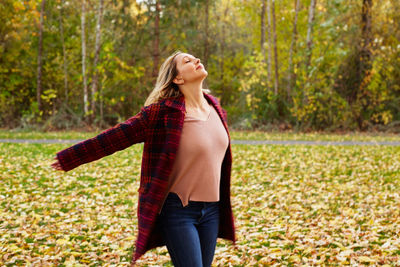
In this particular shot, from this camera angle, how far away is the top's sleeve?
276 centimetres

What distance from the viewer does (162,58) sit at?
26.4 metres

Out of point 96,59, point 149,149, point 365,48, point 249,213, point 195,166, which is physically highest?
point 365,48

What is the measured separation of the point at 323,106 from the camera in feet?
69.7

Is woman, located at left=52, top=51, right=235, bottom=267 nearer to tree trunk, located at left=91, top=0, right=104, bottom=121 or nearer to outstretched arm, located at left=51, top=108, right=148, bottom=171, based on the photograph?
outstretched arm, located at left=51, top=108, right=148, bottom=171

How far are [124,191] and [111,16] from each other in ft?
53.5

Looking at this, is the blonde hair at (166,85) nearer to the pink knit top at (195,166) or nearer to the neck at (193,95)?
the neck at (193,95)

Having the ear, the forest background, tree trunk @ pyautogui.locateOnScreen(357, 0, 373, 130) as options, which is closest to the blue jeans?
the ear

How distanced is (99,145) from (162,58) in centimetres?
2411

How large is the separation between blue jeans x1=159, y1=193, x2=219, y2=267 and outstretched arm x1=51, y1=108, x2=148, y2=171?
464mm

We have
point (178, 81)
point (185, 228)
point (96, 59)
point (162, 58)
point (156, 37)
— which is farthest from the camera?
point (162, 58)

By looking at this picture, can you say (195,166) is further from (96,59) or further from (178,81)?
(96,59)

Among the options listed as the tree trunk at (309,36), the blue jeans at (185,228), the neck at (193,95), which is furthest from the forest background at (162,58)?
the blue jeans at (185,228)

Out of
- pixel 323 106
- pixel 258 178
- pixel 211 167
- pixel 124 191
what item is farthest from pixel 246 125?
pixel 211 167

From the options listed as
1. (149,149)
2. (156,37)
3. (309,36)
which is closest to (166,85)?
(149,149)
